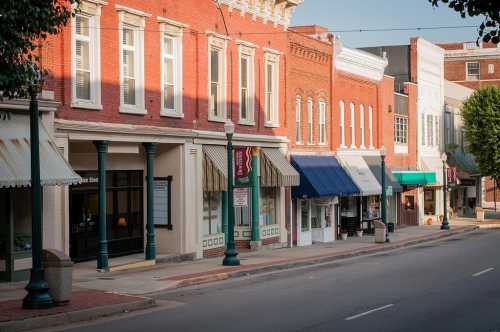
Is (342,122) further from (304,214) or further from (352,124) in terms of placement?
(304,214)

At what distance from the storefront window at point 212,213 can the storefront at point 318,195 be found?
5.97 metres

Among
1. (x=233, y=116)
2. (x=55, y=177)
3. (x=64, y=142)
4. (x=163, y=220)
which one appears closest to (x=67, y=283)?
(x=55, y=177)

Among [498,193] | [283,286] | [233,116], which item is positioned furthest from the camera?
[498,193]

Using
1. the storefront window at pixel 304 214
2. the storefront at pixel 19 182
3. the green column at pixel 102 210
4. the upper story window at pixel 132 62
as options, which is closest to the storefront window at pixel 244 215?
the storefront window at pixel 304 214

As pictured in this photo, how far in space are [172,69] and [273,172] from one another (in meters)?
7.34

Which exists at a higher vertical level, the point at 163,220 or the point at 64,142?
the point at 64,142

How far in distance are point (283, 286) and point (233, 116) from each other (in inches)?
428

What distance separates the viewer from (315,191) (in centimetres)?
3462

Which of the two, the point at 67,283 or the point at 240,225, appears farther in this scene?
the point at 240,225

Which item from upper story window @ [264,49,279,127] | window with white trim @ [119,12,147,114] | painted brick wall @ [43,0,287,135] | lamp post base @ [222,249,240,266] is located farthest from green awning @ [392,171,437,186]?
window with white trim @ [119,12,147,114]

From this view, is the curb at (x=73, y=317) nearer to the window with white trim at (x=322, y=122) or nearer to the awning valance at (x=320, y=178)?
the awning valance at (x=320, y=178)

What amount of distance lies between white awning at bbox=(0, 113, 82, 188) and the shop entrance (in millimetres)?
3438

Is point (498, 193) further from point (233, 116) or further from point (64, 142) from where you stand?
point (64, 142)

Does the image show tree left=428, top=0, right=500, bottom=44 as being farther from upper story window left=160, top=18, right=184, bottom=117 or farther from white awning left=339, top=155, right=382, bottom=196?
white awning left=339, top=155, right=382, bottom=196
